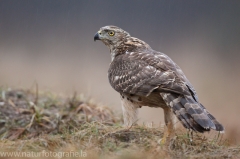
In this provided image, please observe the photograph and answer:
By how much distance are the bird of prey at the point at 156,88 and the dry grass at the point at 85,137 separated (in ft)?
0.86

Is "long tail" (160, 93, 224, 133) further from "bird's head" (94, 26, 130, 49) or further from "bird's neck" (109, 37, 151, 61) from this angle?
"bird's head" (94, 26, 130, 49)

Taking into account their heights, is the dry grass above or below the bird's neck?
below

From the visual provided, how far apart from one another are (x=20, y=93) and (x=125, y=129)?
3.11 meters

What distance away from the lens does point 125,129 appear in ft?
19.3

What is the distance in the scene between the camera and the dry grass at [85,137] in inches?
200

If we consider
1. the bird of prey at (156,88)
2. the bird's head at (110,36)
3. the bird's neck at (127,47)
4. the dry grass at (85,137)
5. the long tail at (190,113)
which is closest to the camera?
the dry grass at (85,137)

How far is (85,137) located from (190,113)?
1.22 meters

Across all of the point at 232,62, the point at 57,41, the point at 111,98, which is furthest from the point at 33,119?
the point at 232,62

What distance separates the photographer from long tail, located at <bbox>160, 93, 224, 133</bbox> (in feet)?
17.6

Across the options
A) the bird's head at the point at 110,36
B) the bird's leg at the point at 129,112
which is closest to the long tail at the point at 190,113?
the bird's leg at the point at 129,112

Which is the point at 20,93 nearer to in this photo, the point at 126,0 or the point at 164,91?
the point at 164,91

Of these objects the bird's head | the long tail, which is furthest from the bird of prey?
the bird's head

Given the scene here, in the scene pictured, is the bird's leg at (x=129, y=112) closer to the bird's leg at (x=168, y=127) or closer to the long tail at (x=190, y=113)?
the bird's leg at (x=168, y=127)

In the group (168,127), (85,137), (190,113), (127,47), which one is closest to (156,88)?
(168,127)
